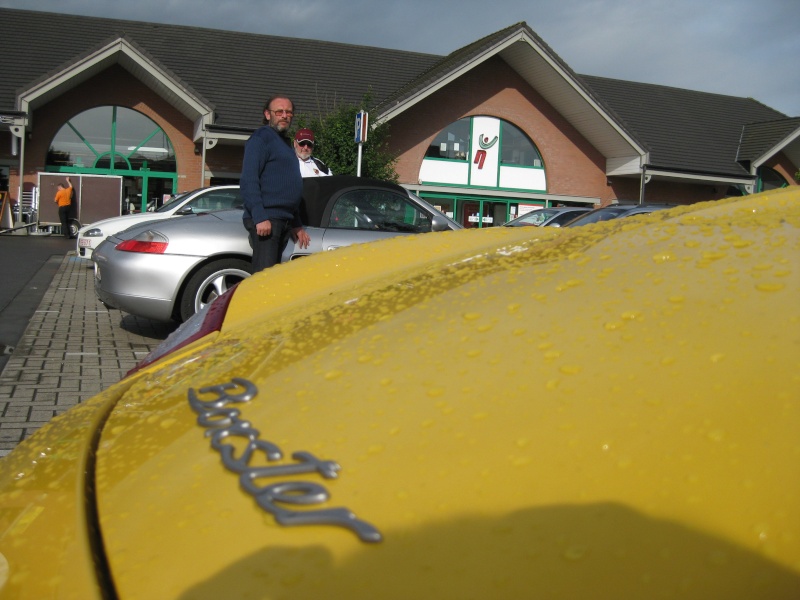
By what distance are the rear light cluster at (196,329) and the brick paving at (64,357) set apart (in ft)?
6.03

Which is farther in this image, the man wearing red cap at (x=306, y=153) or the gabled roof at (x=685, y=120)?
the gabled roof at (x=685, y=120)

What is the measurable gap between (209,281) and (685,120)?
2561cm

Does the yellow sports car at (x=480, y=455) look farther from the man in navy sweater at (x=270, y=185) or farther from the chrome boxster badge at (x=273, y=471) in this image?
the man in navy sweater at (x=270, y=185)

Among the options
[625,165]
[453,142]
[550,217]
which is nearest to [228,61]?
[453,142]

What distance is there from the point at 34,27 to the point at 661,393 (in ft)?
85.5

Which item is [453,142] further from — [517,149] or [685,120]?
[685,120]

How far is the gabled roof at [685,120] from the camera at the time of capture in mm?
25109

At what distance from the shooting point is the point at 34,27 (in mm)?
22828

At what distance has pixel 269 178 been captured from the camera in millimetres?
5367

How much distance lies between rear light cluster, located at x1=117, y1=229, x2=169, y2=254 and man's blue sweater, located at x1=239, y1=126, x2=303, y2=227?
2.91ft

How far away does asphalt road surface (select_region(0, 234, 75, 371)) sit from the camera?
675cm

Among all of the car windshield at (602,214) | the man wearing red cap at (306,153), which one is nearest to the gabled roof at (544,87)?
the car windshield at (602,214)

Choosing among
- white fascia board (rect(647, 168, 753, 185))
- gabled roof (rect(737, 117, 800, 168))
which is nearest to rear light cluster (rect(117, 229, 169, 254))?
white fascia board (rect(647, 168, 753, 185))

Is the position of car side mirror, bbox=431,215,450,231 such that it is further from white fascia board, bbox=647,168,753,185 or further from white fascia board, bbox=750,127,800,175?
white fascia board, bbox=750,127,800,175
